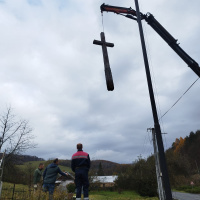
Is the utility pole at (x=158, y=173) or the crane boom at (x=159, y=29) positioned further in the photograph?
the crane boom at (x=159, y=29)

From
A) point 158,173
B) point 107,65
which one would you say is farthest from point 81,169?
point 158,173

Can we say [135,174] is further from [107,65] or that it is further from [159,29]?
[107,65]

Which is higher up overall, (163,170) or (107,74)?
(107,74)

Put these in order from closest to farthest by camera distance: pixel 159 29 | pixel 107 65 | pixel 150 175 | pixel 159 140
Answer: pixel 107 65 → pixel 159 140 → pixel 159 29 → pixel 150 175

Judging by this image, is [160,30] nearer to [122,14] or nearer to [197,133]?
[122,14]

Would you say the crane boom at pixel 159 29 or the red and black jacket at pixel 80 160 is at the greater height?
the crane boom at pixel 159 29

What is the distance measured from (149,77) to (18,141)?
16.5 metres

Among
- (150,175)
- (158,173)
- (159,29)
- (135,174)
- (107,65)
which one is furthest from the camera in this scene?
(135,174)

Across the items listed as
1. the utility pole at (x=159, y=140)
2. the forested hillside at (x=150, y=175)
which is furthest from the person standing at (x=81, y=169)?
the forested hillside at (x=150, y=175)

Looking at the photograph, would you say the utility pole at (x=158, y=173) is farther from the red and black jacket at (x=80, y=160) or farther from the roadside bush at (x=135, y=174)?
the roadside bush at (x=135, y=174)

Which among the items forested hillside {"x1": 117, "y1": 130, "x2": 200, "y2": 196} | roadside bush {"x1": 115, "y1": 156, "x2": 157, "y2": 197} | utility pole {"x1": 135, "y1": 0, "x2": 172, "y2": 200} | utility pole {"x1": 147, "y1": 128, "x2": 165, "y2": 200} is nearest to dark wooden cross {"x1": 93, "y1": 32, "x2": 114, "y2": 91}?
utility pole {"x1": 135, "y1": 0, "x2": 172, "y2": 200}

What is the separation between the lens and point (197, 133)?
269 ft

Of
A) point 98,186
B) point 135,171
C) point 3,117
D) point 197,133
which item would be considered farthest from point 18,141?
point 197,133

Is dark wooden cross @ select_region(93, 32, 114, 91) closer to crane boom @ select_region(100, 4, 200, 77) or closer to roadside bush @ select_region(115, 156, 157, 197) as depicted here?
crane boom @ select_region(100, 4, 200, 77)
